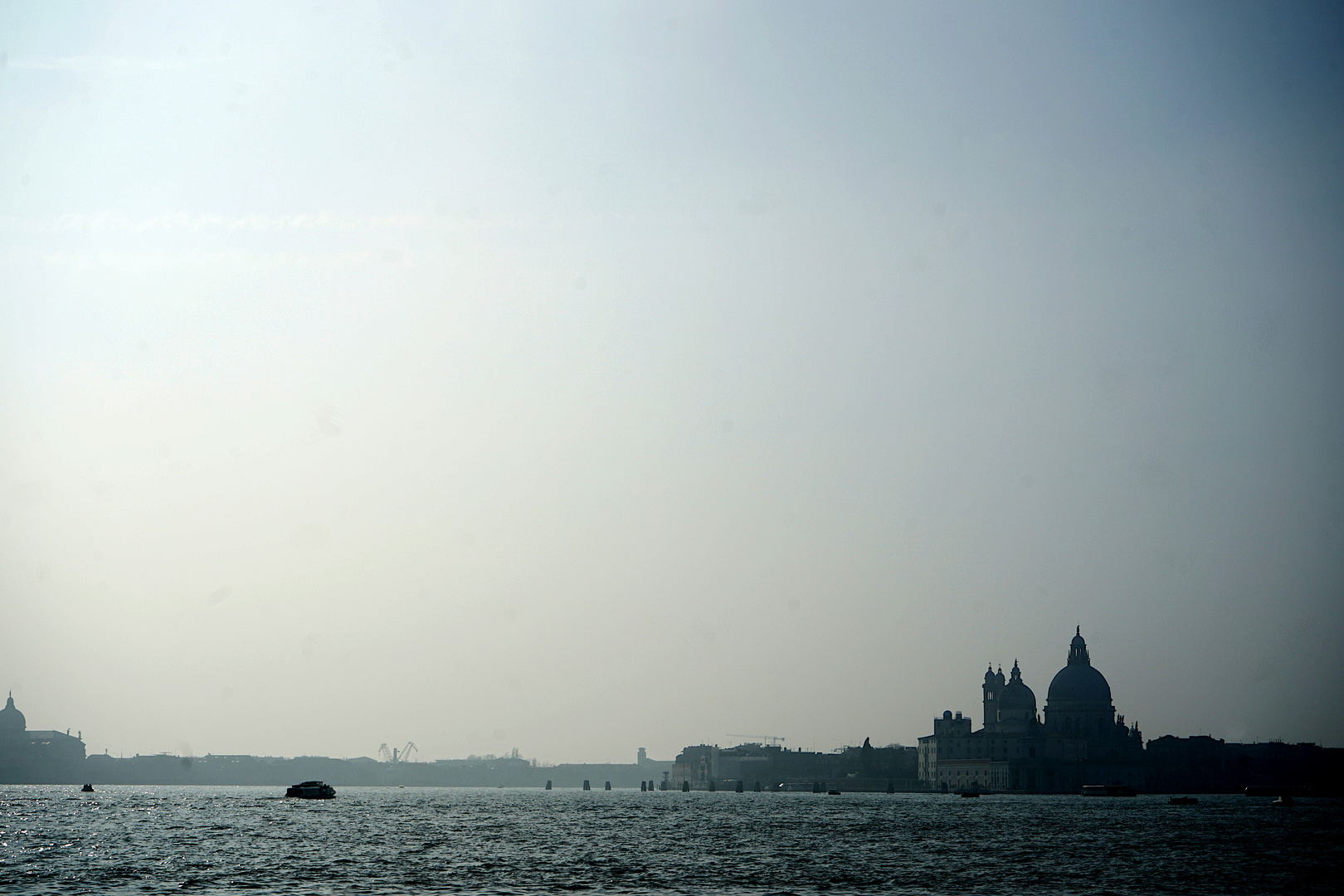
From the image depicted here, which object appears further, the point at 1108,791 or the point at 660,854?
the point at 1108,791

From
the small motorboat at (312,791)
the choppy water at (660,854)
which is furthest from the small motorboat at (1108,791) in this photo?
the small motorboat at (312,791)

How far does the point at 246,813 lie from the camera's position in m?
109

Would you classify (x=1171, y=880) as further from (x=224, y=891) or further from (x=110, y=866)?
(x=110, y=866)

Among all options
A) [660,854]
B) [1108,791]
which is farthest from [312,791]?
[1108,791]

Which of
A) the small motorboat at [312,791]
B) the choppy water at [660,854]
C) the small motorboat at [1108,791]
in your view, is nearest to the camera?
the choppy water at [660,854]

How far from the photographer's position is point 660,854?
63219 millimetres

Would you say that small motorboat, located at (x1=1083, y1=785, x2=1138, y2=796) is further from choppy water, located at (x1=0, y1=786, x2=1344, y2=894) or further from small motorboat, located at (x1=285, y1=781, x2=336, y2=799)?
small motorboat, located at (x1=285, y1=781, x2=336, y2=799)

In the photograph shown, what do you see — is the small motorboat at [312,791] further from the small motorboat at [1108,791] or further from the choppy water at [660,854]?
the small motorboat at [1108,791]

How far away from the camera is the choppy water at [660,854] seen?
48844 millimetres

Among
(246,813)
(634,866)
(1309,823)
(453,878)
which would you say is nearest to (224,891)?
(453,878)

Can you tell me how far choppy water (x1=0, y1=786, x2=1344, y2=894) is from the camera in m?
48.8

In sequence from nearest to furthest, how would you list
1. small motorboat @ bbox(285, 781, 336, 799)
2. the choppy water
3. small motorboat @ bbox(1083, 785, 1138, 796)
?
the choppy water
small motorboat @ bbox(285, 781, 336, 799)
small motorboat @ bbox(1083, 785, 1138, 796)

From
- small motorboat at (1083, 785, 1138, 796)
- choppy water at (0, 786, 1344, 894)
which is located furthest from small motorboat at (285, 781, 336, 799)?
small motorboat at (1083, 785, 1138, 796)

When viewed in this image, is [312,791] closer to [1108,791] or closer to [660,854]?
[660,854]
